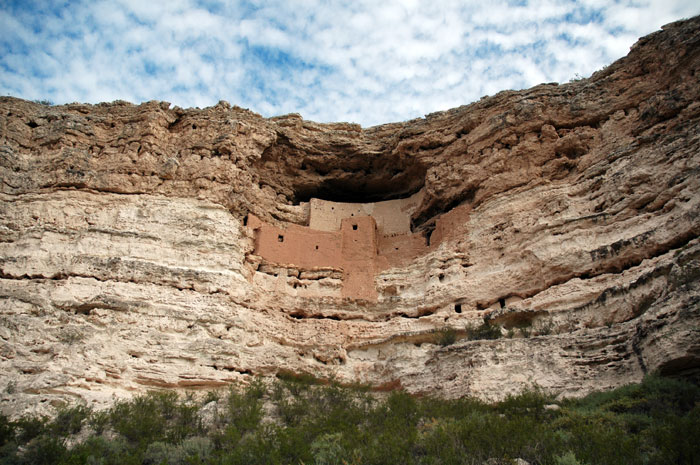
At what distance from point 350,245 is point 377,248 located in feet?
2.57

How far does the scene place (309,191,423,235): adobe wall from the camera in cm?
1755

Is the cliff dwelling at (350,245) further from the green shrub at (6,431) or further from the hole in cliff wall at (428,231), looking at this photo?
the green shrub at (6,431)

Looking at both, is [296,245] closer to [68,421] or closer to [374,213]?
[374,213]

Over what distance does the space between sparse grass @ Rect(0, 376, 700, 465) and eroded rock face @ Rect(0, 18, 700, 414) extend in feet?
2.66

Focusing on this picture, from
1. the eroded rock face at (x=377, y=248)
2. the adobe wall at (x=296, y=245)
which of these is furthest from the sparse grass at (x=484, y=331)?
the adobe wall at (x=296, y=245)

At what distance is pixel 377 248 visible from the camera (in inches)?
654

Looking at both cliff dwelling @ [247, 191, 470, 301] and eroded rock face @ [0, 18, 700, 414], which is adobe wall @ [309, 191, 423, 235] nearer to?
cliff dwelling @ [247, 191, 470, 301]

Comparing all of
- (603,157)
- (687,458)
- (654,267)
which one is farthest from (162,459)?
(603,157)

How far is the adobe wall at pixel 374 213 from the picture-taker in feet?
57.6

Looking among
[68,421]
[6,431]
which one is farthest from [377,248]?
[6,431]

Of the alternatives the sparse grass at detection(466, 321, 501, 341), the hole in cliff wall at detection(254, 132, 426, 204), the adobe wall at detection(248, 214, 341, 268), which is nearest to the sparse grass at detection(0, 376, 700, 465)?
the sparse grass at detection(466, 321, 501, 341)

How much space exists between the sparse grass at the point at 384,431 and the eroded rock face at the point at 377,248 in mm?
810

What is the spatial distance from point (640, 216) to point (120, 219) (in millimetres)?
10972

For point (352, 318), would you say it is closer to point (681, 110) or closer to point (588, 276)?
point (588, 276)
